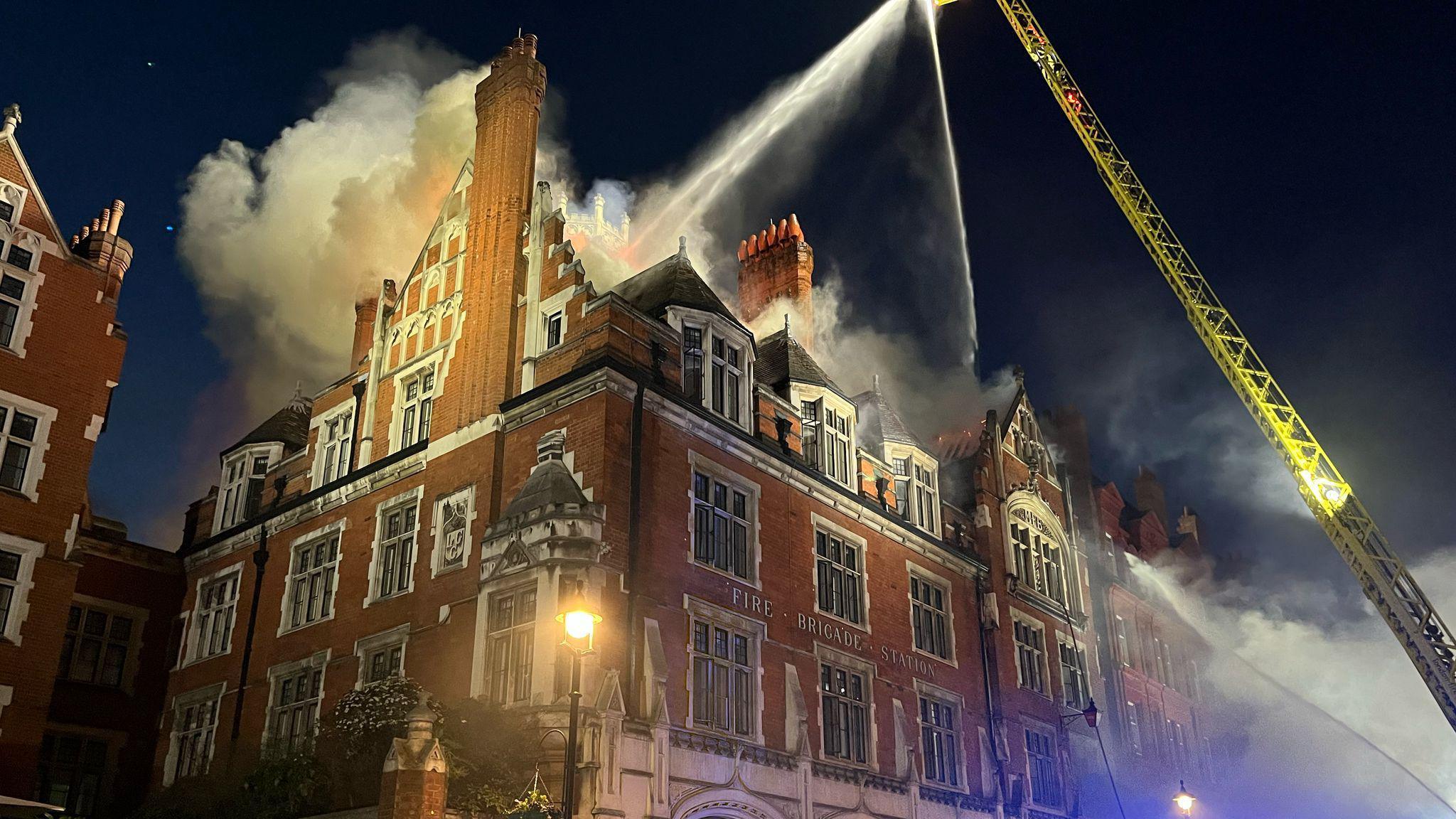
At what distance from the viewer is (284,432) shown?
3566 cm

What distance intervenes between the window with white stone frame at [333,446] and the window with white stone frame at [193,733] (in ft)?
21.4

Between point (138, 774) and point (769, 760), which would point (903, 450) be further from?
point (138, 774)

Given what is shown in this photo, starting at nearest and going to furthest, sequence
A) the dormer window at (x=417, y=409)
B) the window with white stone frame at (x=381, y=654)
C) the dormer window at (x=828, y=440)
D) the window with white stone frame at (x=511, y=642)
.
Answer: the window with white stone frame at (x=511, y=642)
the window with white stone frame at (x=381, y=654)
the dormer window at (x=417, y=409)
the dormer window at (x=828, y=440)

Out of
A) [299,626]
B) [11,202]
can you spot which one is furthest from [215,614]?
[11,202]

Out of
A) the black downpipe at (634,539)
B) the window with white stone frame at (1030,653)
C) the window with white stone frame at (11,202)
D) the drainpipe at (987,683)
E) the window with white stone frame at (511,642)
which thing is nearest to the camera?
the black downpipe at (634,539)

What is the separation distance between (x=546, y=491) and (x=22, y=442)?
14.7m

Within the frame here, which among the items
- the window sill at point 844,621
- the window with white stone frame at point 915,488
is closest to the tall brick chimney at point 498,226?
the window sill at point 844,621

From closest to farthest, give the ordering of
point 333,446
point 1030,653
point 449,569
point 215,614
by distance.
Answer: point 449,569 → point 333,446 → point 215,614 → point 1030,653

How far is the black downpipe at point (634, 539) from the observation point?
22594 millimetres

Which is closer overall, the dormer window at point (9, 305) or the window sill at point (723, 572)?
the window sill at point (723, 572)

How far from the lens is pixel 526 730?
21.3 meters

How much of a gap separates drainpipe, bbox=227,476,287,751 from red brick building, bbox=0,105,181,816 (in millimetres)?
4376

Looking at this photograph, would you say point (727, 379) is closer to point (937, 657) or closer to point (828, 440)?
point (828, 440)

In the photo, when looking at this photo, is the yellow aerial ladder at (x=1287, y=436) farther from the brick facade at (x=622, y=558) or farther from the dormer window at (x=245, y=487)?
the dormer window at (x=245, y=487)
